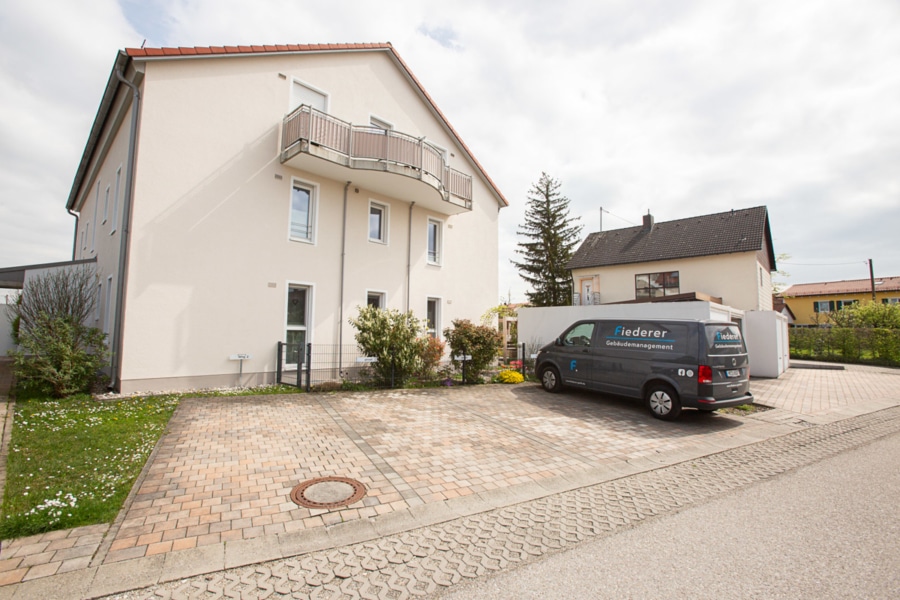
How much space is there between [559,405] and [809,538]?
5576 mm

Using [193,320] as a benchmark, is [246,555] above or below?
below

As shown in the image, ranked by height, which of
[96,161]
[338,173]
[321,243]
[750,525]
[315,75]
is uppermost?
[315,75]

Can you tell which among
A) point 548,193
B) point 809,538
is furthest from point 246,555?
point 548,193

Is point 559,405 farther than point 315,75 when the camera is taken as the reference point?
No

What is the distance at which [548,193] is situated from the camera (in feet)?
118

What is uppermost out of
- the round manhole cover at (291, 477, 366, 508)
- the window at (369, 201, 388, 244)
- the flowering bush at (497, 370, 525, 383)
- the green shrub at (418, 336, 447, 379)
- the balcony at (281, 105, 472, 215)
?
the balcony at (281, 105, 472, 215)

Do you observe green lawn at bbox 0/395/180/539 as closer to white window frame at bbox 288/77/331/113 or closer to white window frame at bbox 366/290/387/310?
white window frame at bbox 366/290/387/310

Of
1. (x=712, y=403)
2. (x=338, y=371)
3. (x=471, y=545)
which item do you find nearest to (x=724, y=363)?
(x=712, y=403)

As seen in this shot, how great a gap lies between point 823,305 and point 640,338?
48.0 meters

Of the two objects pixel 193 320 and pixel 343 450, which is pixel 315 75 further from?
pixel 343 450

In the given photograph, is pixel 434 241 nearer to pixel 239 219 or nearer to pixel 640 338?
pixel 239 219

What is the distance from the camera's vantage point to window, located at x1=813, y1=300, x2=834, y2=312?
41.6m

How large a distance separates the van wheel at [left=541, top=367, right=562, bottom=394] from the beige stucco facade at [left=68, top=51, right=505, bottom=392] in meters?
5.18

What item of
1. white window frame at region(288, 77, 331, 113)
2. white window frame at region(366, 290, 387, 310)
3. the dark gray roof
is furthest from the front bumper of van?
the dark gray roof
